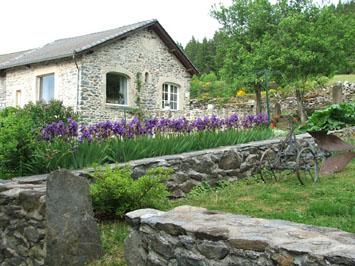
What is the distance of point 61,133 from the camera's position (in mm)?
5125

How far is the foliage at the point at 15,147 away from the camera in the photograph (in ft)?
14.2

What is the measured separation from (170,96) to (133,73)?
2576mm

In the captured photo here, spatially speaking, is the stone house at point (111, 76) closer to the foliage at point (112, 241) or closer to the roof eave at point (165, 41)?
the roof eave at point (165, 41)

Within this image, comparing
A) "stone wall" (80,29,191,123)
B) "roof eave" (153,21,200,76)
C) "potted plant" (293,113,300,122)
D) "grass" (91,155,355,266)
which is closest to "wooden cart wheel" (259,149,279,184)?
"grass" (91,155,355,266)

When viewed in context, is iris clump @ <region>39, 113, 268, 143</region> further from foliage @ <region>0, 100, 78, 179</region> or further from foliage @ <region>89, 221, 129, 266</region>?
foliage @ <region>89, 221, 129, 266</region>

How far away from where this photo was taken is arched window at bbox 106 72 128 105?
14.0 metres

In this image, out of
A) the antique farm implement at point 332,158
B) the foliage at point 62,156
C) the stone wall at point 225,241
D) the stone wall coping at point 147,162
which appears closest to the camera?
the stone wall at point 225,241

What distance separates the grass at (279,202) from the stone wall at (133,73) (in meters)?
8.25

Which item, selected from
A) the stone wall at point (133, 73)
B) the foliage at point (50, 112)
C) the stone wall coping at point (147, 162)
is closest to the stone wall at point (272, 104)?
the stone wall at point (133, 73)

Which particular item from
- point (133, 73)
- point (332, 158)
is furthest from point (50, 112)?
point (332, 158)

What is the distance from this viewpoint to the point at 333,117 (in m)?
6.47

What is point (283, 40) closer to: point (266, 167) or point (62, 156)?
point (266, 167)

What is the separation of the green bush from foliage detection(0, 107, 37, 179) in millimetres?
1204

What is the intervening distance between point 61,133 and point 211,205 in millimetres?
2500
